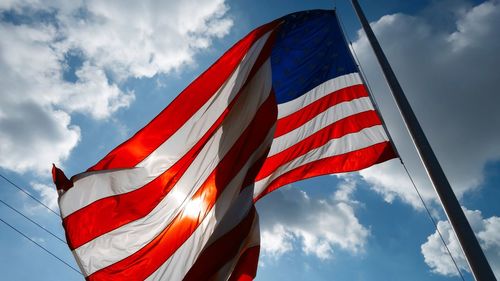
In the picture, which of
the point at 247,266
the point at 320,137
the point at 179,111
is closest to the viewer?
the point at 247,266

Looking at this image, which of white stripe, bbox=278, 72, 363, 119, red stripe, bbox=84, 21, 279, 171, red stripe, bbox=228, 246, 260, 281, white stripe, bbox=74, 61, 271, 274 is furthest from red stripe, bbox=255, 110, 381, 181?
red stripe, bbox=228, 246, 260, 281

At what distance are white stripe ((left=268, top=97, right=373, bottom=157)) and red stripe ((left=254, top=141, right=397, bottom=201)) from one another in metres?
0.46

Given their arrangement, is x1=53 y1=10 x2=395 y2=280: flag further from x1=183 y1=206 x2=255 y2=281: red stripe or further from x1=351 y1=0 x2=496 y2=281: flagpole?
x1=351 y1=0 x2=496 y2=281: flagpole

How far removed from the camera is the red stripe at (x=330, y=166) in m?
6.50

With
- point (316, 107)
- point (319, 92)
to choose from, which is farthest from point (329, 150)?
point (319, 92)

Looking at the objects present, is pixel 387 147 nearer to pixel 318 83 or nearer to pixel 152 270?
pixel 318 83

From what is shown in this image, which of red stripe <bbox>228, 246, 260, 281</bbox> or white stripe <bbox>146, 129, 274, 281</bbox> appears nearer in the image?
white stripe <bbox>146, 129, 274, 281</bbox>

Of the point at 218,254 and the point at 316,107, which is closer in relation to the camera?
the point at 218,254

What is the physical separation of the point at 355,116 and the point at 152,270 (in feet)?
13.4

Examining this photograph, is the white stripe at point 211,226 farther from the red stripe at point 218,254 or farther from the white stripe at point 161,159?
the white stripe at point 161,159

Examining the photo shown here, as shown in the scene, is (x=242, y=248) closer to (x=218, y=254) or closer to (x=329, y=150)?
(x=218, y=254)

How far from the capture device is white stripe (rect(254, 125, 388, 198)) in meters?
6.62

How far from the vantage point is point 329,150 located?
22.2 feet

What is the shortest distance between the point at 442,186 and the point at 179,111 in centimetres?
371
